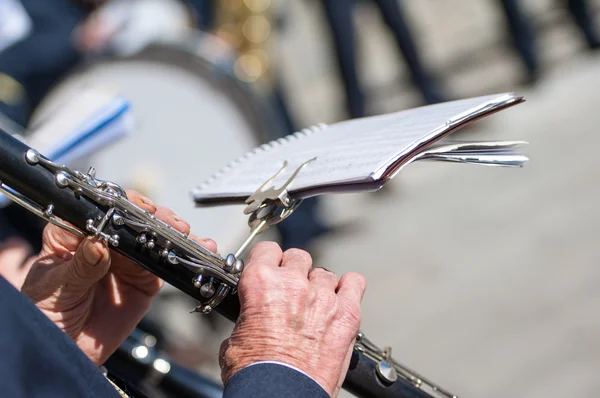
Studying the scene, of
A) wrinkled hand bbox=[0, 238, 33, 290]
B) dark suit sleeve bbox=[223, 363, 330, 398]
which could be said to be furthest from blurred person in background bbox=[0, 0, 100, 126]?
dark suit sleeve bbox=[223, 363, 330, 398]

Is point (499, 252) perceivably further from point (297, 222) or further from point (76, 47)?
point (76, 47)

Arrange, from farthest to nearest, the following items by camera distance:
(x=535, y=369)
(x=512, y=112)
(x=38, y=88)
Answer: (x=512, y=112)
(x=38, y=88)
(x=535, y=369)

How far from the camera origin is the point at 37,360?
0.79 metres

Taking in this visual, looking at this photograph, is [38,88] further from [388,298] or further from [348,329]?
[348,329]

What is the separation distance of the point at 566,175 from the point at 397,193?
68 centimetres

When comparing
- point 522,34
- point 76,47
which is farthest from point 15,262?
point 522,34

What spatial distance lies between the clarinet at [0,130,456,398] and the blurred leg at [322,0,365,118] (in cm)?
287

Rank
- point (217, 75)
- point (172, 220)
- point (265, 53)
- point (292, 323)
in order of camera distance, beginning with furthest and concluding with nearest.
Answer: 1. point (265, 53)
2. point (217, 75)
3. point (172, 220)
4. point (292, 323)

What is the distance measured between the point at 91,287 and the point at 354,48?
9.30ft

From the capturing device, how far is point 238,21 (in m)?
3.37

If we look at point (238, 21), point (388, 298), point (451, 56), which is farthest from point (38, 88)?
point (451, 56)

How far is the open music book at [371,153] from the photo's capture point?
2.99 feet

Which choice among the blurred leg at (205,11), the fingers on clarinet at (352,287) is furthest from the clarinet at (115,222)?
the blurred leg at (205,11)

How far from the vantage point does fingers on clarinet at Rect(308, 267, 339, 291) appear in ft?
3.12
